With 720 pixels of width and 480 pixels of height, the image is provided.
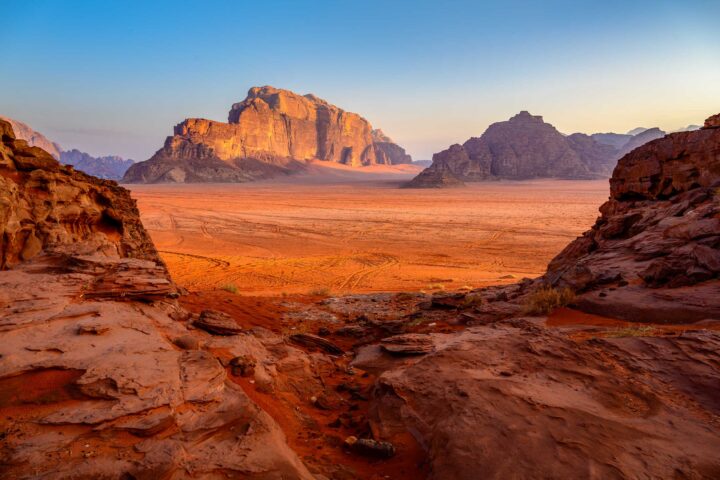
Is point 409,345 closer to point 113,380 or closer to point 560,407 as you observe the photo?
point 560,407

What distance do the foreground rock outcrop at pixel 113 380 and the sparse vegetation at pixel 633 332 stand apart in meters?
3.91

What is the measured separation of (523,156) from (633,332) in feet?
350

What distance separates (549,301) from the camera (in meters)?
6.95

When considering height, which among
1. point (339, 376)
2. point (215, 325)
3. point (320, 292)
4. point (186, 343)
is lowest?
point (320, 292)

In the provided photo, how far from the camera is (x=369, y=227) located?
2838cm

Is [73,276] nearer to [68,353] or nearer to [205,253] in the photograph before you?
[68,353]

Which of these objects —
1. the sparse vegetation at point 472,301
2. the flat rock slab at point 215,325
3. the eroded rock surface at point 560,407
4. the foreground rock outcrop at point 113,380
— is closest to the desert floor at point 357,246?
the sparse vegetation at point 472,301

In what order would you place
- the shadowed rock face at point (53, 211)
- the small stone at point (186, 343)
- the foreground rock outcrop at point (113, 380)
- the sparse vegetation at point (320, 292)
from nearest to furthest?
1. the foreground rock outcrop at point (113, 380)
2. the small stone at point (186, 343)
3. the shadowed rock face at point (53, 211)
4. the sparse vegetation at point (320, 292)

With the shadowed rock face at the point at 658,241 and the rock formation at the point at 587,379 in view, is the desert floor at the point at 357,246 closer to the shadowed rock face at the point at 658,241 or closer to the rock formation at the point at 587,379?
the shadowed rock face at the point at 658,241

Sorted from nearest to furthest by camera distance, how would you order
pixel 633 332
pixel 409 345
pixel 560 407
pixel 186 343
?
pixel 560 407 → pixel 186 343 → pixel 633 332 → pixel 409 345

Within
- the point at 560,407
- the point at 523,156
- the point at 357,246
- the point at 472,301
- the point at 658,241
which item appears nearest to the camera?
the point at 560,407

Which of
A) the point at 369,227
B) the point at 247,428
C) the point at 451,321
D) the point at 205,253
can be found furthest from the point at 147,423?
the point at 369,227

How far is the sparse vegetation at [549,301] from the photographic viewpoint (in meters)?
6.84

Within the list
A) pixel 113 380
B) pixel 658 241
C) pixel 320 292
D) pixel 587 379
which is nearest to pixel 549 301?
pixel 658 241
